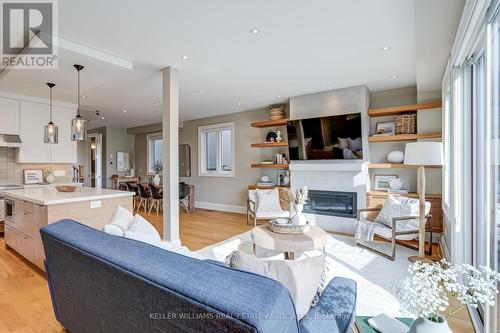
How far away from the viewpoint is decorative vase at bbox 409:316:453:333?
0.91m

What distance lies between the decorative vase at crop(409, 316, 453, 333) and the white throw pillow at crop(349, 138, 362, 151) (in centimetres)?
387

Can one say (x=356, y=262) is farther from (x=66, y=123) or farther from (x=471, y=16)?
(x=66, y=123)

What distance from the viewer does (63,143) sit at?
18.0 ft

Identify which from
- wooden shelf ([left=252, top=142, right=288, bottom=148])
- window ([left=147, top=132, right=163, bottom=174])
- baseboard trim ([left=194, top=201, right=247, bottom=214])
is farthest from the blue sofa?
window ([left=147, top=132, right=163, bottom=174])

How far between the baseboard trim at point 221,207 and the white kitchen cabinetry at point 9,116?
430cm

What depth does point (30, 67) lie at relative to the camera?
354 cm

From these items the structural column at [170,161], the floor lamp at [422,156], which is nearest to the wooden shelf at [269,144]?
the structural column at [170,161]

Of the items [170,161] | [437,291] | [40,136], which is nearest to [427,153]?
[437,291]

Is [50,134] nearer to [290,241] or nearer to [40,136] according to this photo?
[40,136]

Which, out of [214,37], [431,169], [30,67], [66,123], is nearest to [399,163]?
[431,169]

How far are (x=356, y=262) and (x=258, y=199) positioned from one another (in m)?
2.17

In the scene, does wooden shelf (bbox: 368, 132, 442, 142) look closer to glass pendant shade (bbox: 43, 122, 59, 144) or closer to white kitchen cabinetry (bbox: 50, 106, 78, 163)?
glass pendant shade (bbox: 43, 122, 59, 144)

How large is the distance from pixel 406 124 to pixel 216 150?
4.57 m

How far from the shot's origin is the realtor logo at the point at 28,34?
2.30 metres
